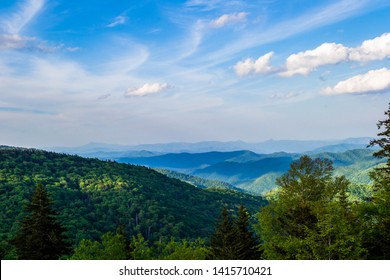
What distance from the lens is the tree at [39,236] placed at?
4359 centimetres

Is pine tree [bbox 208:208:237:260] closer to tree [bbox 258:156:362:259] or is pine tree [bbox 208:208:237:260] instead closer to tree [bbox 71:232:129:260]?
tree [bbox 258:156:362:259]

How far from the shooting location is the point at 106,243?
60.3 m

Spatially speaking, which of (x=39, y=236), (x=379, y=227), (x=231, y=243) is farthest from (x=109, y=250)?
(x=379, y=227)

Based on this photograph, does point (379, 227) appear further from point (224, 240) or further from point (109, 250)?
point (109, 250)

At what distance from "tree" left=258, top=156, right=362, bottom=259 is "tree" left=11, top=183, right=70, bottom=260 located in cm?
2500

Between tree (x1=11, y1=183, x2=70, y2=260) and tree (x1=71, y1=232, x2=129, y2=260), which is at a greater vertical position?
tree (x1=11, y1=183, x2=70, y2=260)

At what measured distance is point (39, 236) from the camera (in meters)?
44.0

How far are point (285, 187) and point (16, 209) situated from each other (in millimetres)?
166659

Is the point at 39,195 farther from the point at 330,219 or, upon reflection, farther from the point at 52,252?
the point at 330,219

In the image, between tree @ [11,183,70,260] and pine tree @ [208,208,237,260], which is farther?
pine tree @ [208,208,237,260]

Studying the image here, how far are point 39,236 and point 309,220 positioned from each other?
100 feet

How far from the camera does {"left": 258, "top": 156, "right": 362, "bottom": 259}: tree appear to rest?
34344 millimetres

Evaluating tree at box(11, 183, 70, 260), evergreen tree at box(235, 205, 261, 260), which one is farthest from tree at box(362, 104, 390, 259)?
tree at box(11, 183, 70, 260)
